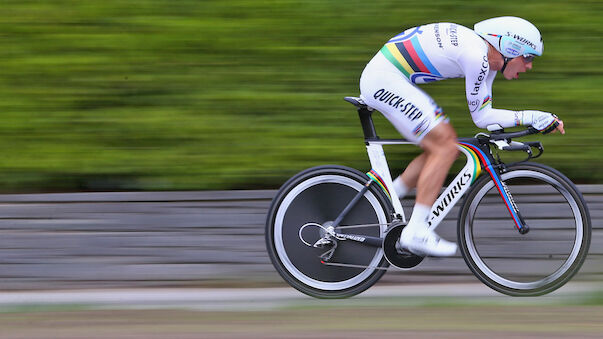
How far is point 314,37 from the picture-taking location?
228 inches

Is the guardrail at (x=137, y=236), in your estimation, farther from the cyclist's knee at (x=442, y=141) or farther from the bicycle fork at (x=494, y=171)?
the cyclist's knee at (x=442, y=141)

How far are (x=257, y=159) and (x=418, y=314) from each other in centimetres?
164

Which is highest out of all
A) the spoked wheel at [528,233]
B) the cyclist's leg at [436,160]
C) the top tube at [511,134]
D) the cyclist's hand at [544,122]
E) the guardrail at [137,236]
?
the guardrail at [137,236]

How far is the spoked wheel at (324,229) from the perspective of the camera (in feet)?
17.1

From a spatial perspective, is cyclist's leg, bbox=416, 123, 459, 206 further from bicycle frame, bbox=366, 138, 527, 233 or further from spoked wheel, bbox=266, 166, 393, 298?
spoked wheel, bbox=266, 166, 393, 298

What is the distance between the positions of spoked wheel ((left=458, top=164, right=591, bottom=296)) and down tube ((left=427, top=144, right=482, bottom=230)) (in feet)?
0.24

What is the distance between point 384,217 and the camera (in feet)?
17.1

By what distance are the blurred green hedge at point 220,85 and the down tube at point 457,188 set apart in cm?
69

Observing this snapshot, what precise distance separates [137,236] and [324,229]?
1.37m

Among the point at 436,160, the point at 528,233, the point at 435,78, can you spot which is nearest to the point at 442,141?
the point at 436,160

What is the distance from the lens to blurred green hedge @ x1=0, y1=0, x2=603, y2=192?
5.75 meters

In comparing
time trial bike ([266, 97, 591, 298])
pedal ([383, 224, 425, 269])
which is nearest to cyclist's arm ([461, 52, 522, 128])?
time trial bike ([266, 97, 591, 298])

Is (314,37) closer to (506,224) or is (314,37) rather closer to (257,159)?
(257,159)

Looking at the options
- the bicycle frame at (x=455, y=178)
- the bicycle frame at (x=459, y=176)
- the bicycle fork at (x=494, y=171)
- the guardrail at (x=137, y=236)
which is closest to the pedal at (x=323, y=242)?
the bicycle frame at (x=455, y=178)
